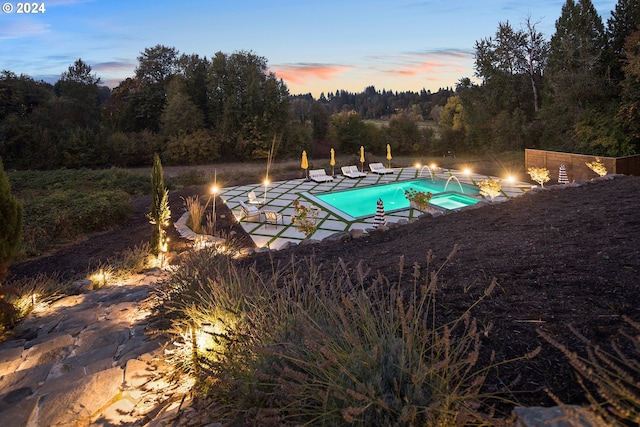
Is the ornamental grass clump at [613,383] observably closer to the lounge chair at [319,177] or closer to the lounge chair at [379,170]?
Result: the lounge chair at [319,177]

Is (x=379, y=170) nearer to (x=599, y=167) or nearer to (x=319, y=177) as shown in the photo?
(x=319, y=177)

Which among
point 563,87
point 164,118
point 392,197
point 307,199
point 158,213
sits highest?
point 164,118

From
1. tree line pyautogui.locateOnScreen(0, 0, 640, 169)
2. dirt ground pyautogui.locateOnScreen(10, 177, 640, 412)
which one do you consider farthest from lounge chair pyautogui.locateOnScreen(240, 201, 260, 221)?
tree line pyautogui.locateOnScreen(0, 0, 640, 169)

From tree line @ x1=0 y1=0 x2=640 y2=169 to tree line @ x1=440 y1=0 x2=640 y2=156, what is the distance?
0.14ft

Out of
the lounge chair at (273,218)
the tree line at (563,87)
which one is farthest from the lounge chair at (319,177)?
the tree line at (563,87)

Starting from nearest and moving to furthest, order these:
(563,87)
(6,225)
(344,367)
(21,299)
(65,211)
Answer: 1. (344,367)
2. (6,225)
3. (21,299)
4. (65,211)
5. (563,87)

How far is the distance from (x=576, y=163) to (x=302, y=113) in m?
18.2

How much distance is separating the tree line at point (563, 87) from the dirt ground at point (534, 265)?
7.18 meters

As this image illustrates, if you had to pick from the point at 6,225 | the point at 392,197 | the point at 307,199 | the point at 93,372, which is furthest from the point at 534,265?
the point at 392,197

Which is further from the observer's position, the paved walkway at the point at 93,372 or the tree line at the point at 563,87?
the tree line at the point at 563,87

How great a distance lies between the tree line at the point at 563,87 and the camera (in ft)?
37.7

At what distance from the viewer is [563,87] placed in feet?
43.7

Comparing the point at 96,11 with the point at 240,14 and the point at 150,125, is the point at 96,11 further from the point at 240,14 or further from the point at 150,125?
the point at 150,125

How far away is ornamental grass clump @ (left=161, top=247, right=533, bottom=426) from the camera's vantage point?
3.93 feet
